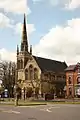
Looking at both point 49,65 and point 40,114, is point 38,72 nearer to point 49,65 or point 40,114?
point 49,65

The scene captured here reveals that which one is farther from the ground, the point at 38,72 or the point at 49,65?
the point at 49,65

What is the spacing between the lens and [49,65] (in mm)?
127125

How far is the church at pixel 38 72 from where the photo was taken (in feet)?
388

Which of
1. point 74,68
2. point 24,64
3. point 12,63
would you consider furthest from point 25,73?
point 74,68

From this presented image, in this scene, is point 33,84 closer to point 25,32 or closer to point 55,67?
point 55,67

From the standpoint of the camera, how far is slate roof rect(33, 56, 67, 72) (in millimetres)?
123356

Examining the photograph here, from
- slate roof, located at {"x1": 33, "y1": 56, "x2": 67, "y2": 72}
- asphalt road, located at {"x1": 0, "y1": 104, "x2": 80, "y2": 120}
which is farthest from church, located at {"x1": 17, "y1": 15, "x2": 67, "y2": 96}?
asphalt road, located at {"x1": 0, "y1": 104, "x2": 80, "y2": 120}

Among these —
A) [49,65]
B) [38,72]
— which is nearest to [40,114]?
[38,72]

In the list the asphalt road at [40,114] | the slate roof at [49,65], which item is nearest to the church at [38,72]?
the slate roof at [49,65]

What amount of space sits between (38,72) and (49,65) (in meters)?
7.50

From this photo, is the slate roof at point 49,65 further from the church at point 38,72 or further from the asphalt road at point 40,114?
the asphalt road at point 40,114

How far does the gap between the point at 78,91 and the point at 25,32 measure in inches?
1890

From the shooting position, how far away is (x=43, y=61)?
126 metres

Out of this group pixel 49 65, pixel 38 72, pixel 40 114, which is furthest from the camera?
pixel 49 65
